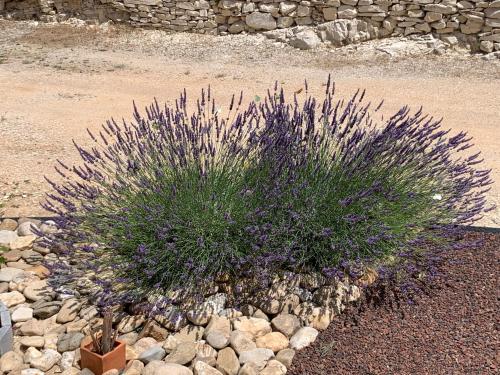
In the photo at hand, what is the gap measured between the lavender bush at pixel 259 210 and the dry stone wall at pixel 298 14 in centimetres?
728

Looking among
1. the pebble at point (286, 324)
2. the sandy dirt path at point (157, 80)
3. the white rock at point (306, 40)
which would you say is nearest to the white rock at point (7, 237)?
the sandy dirt path at point (157, 80)

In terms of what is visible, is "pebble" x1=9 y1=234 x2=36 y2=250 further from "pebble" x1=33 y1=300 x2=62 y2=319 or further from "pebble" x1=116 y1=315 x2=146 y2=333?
"pebble" x1=116 y1=315 x2=146 y2=333

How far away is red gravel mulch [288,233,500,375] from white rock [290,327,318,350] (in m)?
0.04

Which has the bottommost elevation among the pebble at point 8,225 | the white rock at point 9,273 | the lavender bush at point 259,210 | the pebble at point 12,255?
the pebble at point 8,225

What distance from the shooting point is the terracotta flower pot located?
3.01 m

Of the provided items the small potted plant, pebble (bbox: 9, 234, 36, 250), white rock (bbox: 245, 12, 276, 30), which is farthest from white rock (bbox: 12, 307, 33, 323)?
white rock (bbox: 245, 12, 276, 30)

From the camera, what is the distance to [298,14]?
37.5 ft

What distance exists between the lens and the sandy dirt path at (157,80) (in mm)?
6637

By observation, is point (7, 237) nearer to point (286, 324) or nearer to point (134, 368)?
point (134, 368)

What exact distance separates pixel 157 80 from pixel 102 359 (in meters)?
6.96

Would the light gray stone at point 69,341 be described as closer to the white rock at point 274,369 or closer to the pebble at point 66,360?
the pebble at point 66,360

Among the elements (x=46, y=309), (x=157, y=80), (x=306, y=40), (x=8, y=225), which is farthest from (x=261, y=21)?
(x=46, y=309)

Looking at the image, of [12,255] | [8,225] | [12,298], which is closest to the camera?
[12,298]

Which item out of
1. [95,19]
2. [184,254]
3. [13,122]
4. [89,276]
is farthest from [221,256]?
[95,19]
